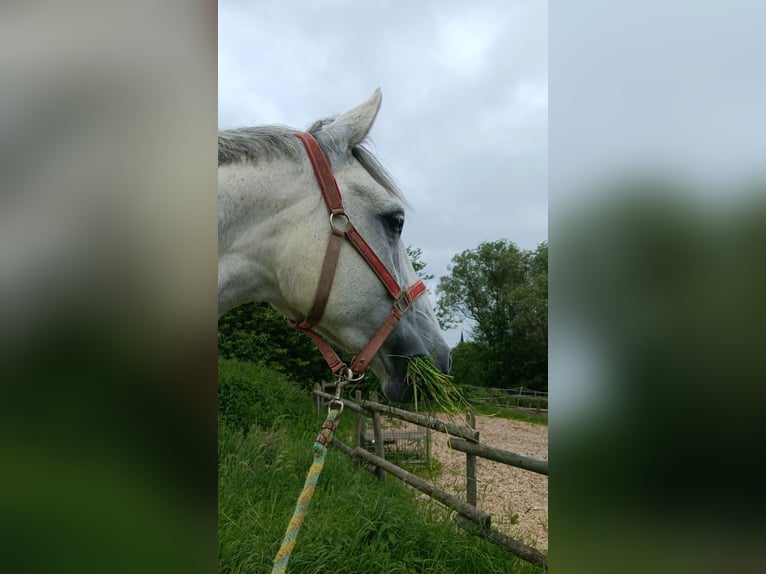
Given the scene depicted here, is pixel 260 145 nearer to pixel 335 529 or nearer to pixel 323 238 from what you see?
pixel 323 238

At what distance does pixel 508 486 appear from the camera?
738 centimetres

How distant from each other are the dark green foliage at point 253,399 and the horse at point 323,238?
5033mm

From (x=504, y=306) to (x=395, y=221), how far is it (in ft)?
90.8

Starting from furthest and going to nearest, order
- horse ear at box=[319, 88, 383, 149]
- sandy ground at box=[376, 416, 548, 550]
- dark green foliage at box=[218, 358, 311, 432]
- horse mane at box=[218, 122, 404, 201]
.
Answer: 1. dark green foliage at box=[218, 358, 311, 432]
2. sandy ground at box=[376, 416, 548, 550]
3. horse ear at box=[319, 88, 383, 149]
4. horse mane at box=[218, 122, 404, 201]

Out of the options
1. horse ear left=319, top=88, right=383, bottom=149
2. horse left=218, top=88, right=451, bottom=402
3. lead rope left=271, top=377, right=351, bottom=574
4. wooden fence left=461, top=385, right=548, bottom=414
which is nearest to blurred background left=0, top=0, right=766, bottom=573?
lead rope left=271, top=377, right=351, bottom=574

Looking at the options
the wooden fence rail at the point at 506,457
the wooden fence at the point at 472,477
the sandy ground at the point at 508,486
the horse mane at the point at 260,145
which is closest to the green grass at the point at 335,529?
the wooden fence at the point at 472,477

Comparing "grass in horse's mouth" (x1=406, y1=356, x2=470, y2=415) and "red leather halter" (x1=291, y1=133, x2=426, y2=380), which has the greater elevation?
"red leather halter" (x1=291, y1=133, x2=426, y2=380)

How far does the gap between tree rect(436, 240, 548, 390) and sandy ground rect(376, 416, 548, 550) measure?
27.7 feet

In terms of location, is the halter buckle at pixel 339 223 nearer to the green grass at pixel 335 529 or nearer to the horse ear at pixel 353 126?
the horse ear at pixel 353 126

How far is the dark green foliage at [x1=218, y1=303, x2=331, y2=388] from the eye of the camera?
9836mm

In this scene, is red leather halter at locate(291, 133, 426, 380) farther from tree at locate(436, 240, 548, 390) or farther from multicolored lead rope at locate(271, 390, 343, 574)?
tree at locate(436, 240, 548, 390)
